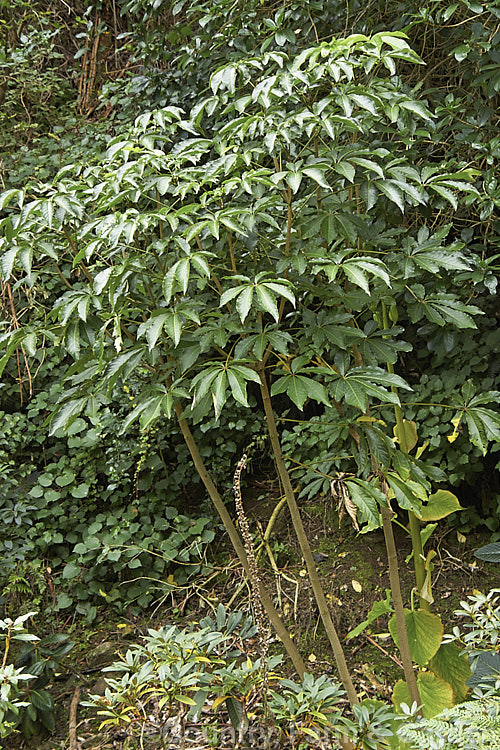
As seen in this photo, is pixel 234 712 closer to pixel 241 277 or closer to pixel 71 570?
pixel 241 277

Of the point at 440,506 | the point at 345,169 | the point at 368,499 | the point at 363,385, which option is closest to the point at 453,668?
the point at 440,506

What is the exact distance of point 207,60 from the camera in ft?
10.5

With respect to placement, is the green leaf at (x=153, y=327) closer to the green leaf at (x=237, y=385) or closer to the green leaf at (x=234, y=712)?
the green leaf at (x=237, y=385)

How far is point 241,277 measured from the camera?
1374mm

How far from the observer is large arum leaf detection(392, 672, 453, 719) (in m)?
1.89

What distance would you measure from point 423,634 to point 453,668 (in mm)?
185

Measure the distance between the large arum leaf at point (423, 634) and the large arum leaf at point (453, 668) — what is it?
Answer: 0.30 feet

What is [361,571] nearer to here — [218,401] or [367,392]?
[367,392]

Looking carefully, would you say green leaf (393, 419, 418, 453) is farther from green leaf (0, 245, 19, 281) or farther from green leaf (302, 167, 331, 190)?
green leaf (0, 245, 19, 281)

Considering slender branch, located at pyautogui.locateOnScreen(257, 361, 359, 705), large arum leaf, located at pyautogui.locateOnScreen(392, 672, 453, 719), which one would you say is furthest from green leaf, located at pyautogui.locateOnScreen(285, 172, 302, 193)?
large arum leaf, located at pyautogui.locateOnScreen(392, 672, 453, 719)

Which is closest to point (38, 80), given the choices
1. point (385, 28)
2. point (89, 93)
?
point (89, 93)

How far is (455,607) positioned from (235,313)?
183 centimetres

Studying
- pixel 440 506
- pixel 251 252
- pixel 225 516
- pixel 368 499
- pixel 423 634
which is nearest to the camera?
pixel 368 499

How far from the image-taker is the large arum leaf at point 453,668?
2.02 metres
